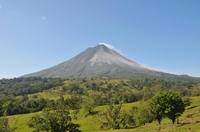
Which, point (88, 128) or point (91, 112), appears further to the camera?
point (91, 112)

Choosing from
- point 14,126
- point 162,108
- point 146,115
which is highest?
point 162,108

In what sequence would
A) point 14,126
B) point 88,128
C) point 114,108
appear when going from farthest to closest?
point 14,126, point 88,128, point 114,108

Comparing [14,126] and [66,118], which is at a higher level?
[66,118]

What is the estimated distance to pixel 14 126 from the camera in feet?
392

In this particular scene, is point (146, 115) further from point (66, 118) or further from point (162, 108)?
point (66, 118)

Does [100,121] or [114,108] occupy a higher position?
[114,108]

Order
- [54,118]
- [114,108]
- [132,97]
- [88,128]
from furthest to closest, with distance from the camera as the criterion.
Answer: [132,97] → [88,128] → [114,108] → [54,118]

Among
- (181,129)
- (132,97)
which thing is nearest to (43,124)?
(181,129)

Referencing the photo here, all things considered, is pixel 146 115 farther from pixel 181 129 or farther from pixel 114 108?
pixel 181 129

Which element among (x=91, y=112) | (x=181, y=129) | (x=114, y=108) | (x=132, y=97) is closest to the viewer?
(x=181, y=129)

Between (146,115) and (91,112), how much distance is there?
59419 millimetres

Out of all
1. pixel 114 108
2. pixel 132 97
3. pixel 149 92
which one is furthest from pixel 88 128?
pixel 132 97

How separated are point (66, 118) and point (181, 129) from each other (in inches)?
1334

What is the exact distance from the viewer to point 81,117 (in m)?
127
